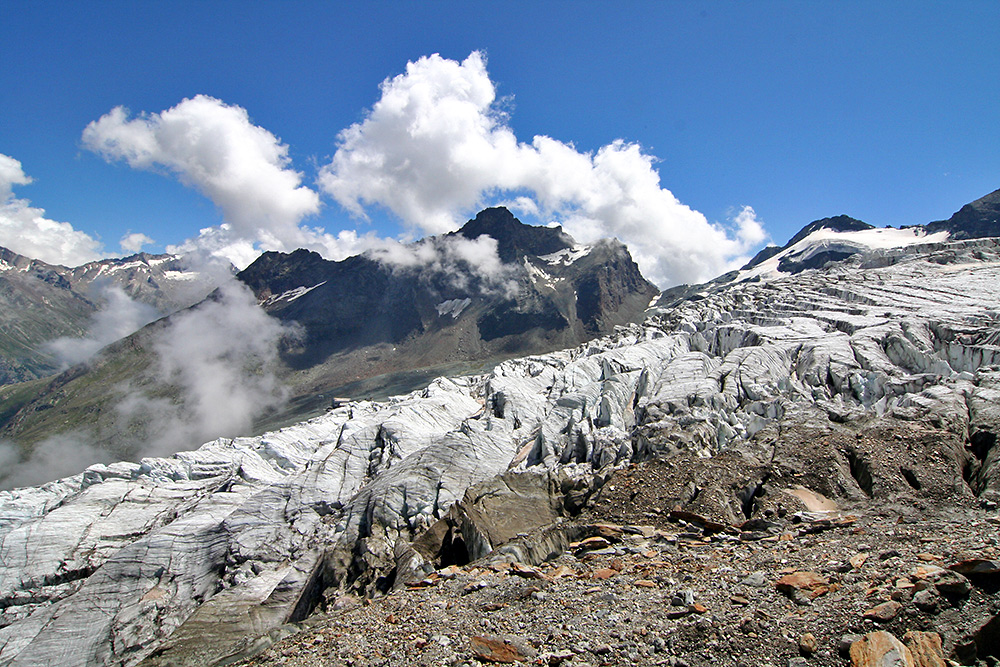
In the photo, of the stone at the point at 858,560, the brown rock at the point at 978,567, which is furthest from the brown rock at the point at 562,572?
the brown rock at the point at 978,567

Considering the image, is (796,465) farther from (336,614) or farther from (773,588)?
(336,614)

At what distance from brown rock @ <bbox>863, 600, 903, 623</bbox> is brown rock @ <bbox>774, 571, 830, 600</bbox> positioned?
1905 millimetres

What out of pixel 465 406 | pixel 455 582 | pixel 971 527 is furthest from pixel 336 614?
pixel 465 406

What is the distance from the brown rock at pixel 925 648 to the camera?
334 inches

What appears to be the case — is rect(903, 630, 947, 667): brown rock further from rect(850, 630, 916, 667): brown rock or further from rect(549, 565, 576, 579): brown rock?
rect(549, 565, 576, 579): brown rock

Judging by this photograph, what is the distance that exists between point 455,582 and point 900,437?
92.2 ft

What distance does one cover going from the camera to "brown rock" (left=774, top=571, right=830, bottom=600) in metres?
12.2

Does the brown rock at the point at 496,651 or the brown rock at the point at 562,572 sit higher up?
the brown rock at the point at 496,651

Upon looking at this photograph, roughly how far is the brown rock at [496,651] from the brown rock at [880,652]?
23.5 feet

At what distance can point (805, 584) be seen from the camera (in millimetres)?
12688

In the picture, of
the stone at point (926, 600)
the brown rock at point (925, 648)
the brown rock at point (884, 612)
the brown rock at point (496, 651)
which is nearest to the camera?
the brown rock at point (925, 648)

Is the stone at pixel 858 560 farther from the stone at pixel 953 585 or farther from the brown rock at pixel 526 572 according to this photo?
the brown rock at pixel 526 572

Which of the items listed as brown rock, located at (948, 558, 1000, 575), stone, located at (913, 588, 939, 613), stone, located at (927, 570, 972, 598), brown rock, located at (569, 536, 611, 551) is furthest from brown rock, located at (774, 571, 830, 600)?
brown rock, located at (569, 536, 611, 551)

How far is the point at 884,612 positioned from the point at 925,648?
4.29 feet
